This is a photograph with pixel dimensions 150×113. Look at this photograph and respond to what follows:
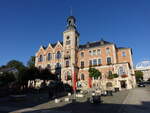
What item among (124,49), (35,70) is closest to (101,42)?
(124,49)

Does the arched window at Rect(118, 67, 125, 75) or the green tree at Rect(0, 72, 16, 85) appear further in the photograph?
the arched window at Rect(118, 67, 125, 75)

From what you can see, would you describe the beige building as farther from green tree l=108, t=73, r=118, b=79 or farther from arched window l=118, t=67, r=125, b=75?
green tree l=108, t=73, r=118, b=79

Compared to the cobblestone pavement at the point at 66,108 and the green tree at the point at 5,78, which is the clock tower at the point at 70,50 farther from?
the cobblestone pavement at the point at 66,108

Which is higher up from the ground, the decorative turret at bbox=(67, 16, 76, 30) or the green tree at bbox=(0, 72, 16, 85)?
the decorative turret at bbox=(67, 16, 76, 30)

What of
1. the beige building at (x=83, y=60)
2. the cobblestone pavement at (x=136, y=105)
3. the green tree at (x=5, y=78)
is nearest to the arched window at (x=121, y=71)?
the beige building at (x=83, y=60)

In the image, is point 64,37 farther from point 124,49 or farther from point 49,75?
point 124,49

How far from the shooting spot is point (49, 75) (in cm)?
4128

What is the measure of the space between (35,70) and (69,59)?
1354cm

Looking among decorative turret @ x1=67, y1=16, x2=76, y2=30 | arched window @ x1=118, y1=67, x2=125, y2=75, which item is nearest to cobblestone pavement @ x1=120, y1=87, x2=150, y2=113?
arched window @ x1=118, y1=67, x2=125, y2=75

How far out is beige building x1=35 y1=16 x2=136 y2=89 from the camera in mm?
41000

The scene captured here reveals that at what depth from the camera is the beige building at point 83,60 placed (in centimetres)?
4100

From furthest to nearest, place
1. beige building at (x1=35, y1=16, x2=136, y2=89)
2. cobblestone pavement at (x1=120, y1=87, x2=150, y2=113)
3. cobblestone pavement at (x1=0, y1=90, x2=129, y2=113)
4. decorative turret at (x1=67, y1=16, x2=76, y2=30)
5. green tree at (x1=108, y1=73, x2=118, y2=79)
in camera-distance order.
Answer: decorative turret at (x1=67, y1=16, x2=76, y2=30)
beige building at (x1=35, y1=16, x2=136, y2=89)
green tree at (x1=108, y1=73, x2=118, y2=79)
cobblestone pavement at (x1=0, y1=90, x2=129, y2=113)
cobblestone pavement at (x1=120, y1=87, x2=150, y2=113)

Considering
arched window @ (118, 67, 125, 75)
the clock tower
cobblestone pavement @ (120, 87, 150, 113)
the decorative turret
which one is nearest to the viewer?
cobblestone pavement @ (120, 87, 150, 113)

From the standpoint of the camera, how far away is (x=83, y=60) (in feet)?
157
